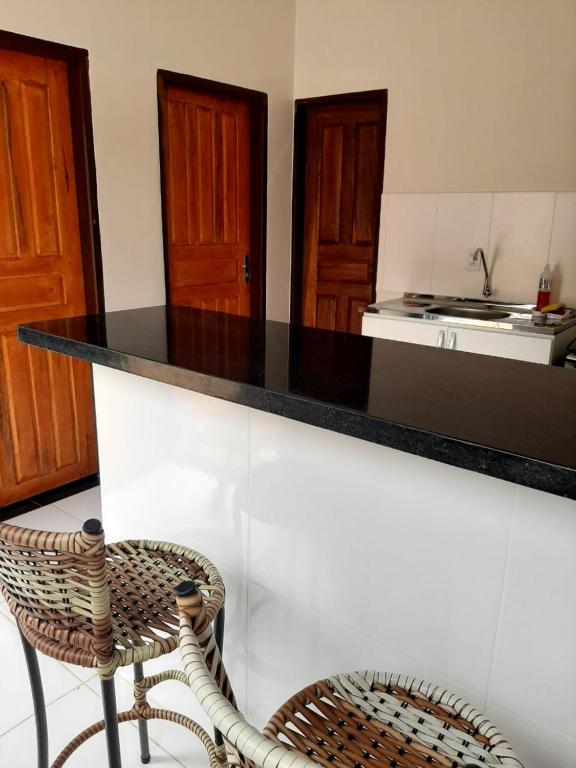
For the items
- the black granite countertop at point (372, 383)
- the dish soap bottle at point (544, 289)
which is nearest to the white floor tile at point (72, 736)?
the black granite countertop at point (372, 383)

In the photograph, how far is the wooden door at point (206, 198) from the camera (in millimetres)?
3299

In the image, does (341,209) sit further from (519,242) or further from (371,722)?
(371,722)

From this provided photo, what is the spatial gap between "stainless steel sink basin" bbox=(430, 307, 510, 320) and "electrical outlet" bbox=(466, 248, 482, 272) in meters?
0.26

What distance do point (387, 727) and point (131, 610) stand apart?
0.54m

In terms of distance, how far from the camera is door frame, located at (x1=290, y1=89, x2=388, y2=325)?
357 cm

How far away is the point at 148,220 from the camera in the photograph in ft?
10.4

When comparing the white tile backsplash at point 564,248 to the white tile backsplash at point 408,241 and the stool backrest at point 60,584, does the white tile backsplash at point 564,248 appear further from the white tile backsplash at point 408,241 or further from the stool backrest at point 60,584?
the stool backrest at point 60,584

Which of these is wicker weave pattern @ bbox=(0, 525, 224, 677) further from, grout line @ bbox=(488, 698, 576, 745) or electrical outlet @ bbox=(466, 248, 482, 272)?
electrical outlet @ bbox=(466, 248, 482, 272)

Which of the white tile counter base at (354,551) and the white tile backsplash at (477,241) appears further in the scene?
the white tile backsplash at (477,241)

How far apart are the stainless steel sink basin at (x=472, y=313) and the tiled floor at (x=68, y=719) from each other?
221cm

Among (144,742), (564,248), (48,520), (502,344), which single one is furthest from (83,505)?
(564,248)

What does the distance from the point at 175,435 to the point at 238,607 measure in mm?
417

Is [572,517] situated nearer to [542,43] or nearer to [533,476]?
[533,476]

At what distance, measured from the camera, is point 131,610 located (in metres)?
1.17
